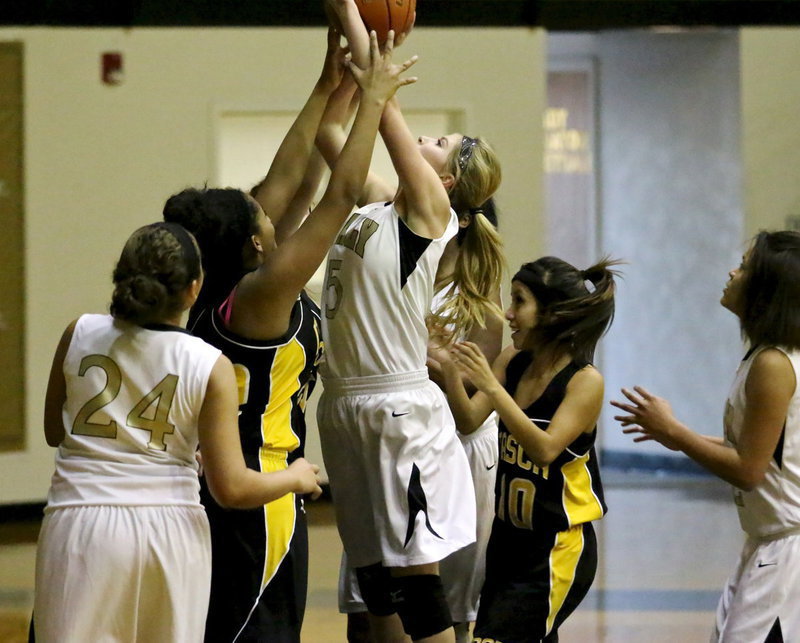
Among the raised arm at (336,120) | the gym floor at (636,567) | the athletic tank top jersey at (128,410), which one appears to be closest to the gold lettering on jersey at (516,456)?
the raised arm at (336,120)

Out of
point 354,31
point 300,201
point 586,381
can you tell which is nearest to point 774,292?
point 586,381

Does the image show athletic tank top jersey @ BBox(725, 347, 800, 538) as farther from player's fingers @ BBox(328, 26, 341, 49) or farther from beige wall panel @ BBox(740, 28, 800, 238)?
beige wall panel @ BBox(740, 28, 800, 238)

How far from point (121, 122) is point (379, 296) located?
5447 millimetres

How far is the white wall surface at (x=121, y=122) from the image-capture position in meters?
7.60

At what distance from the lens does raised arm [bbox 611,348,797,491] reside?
2631mm

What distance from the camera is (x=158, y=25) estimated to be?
306 inches

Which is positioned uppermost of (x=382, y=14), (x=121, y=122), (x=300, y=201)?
(x=121, y=122)

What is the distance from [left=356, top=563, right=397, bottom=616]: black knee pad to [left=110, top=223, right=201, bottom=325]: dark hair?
3.20 feet

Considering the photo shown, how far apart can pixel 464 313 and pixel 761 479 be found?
0.96 metres

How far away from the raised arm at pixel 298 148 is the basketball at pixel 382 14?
12cm

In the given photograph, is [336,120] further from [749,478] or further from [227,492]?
[749,478]

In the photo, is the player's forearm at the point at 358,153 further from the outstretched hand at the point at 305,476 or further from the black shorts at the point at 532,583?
the black shorts at the point at 532,583

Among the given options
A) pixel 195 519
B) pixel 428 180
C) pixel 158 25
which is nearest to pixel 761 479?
pixel 428 180

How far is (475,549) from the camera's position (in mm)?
3418
